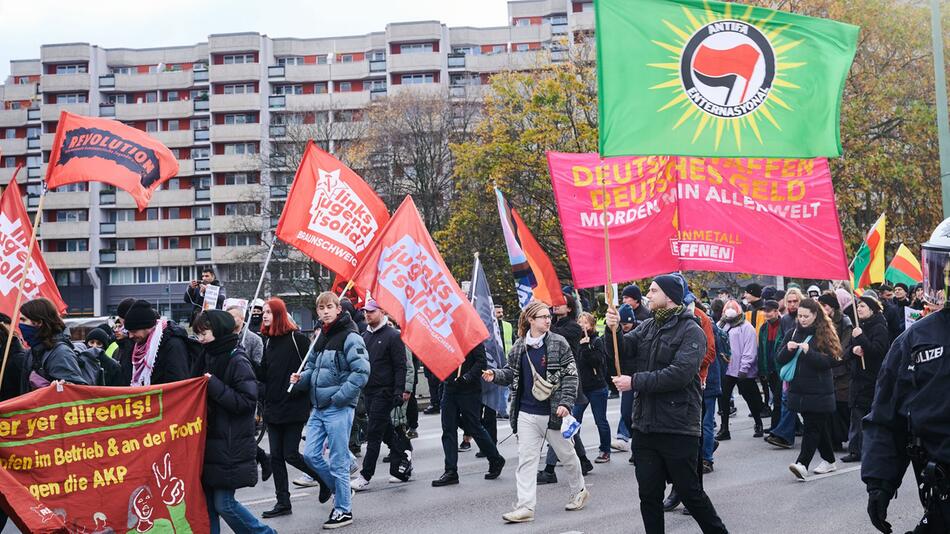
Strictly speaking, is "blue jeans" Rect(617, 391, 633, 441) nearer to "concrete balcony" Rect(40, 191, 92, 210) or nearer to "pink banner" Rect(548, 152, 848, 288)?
"pink banner" Rect(548, 152, 848, 288)

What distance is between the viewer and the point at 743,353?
12.9 meters

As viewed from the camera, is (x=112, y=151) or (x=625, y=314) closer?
(x=112, y=151)

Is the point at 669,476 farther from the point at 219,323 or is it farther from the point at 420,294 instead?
the point at 420,294

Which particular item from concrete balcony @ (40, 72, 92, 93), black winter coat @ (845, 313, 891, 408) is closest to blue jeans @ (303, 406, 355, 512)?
black winter coat @ (845, 313, 891, 408)

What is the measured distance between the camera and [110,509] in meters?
Result: 6.36

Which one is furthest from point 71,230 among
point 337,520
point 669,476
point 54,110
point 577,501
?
point 669,476

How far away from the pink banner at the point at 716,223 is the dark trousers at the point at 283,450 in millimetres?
2861

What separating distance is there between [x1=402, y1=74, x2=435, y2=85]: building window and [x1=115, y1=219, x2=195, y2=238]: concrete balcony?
19.8m

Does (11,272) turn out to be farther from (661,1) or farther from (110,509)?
(661,1)

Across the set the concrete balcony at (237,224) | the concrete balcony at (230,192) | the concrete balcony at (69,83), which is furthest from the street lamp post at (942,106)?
the concrete balcony at (69,83)

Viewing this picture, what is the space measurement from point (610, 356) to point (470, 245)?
26.6 meters

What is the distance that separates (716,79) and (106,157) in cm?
635

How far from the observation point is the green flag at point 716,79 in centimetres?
714

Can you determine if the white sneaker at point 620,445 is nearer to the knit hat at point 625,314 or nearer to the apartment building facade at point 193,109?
the knit hat at point 625,314
